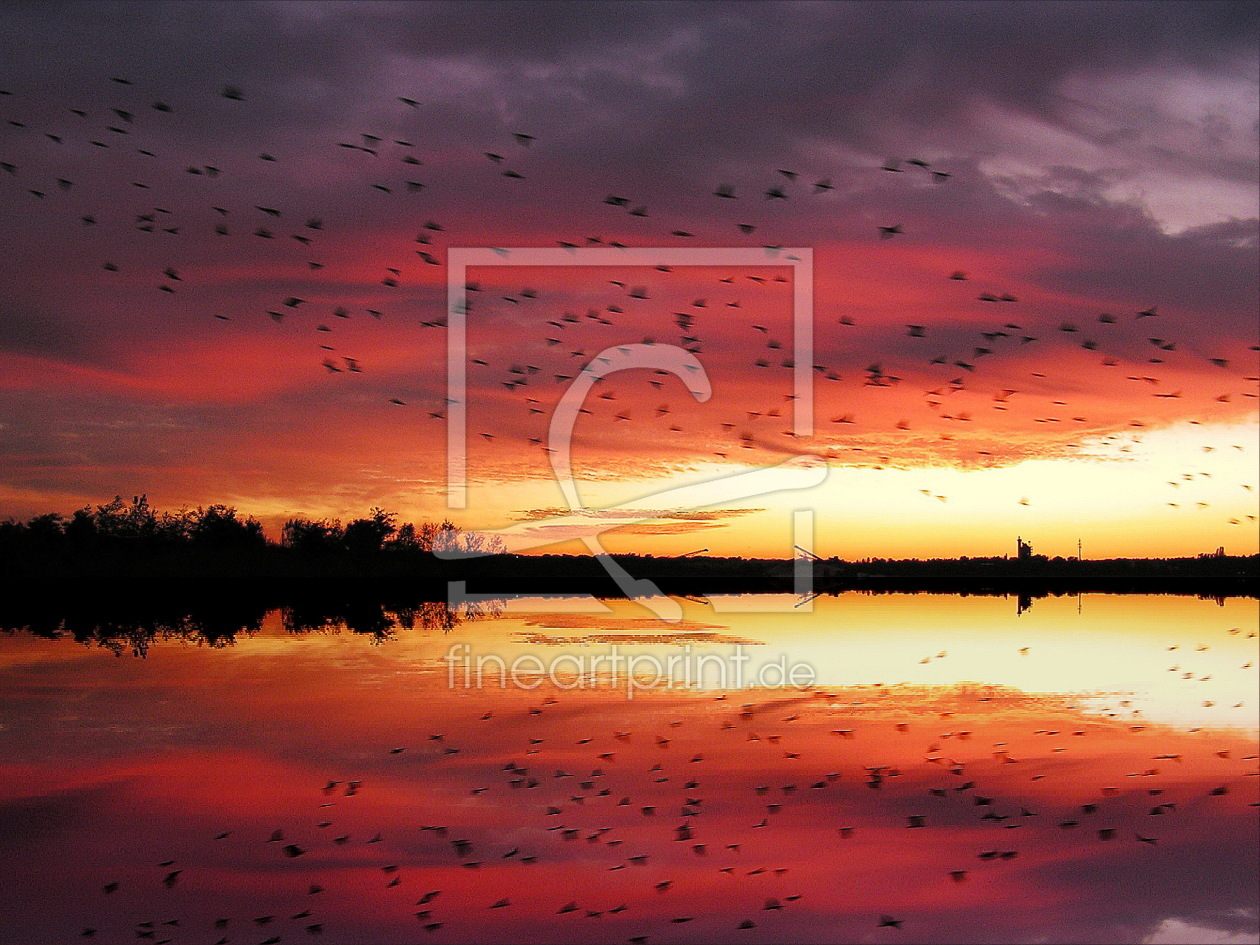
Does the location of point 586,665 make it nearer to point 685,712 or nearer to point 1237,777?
point 685,712

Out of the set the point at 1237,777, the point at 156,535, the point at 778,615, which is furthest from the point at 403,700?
the point at 156,535

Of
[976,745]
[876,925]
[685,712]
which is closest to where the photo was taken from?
[876,925]

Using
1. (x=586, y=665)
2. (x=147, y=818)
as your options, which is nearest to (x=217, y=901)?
(x=147, y=818)

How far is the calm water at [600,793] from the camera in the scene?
11633mm

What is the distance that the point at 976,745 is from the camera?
18.7 metres

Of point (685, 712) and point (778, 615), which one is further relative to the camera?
point (778, 615)

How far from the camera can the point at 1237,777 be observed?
55.0 feet

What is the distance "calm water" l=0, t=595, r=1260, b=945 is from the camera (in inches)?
458

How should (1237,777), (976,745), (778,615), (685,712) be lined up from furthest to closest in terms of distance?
1. (778,615)
2. (685,712)
3. (976,745)
4. (1237,777)

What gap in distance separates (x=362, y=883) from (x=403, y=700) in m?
11.1

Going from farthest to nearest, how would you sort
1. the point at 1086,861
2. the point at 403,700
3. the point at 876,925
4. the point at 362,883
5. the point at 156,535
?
the point at 156,535, the point at 403,700, the point at 1086,861, the point at 362,883, the point at 876,925

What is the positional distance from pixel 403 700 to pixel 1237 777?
15667mm

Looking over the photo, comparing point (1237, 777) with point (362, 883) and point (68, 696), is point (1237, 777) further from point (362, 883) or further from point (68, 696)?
point (68, 696)

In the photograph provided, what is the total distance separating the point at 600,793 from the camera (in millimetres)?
15336
